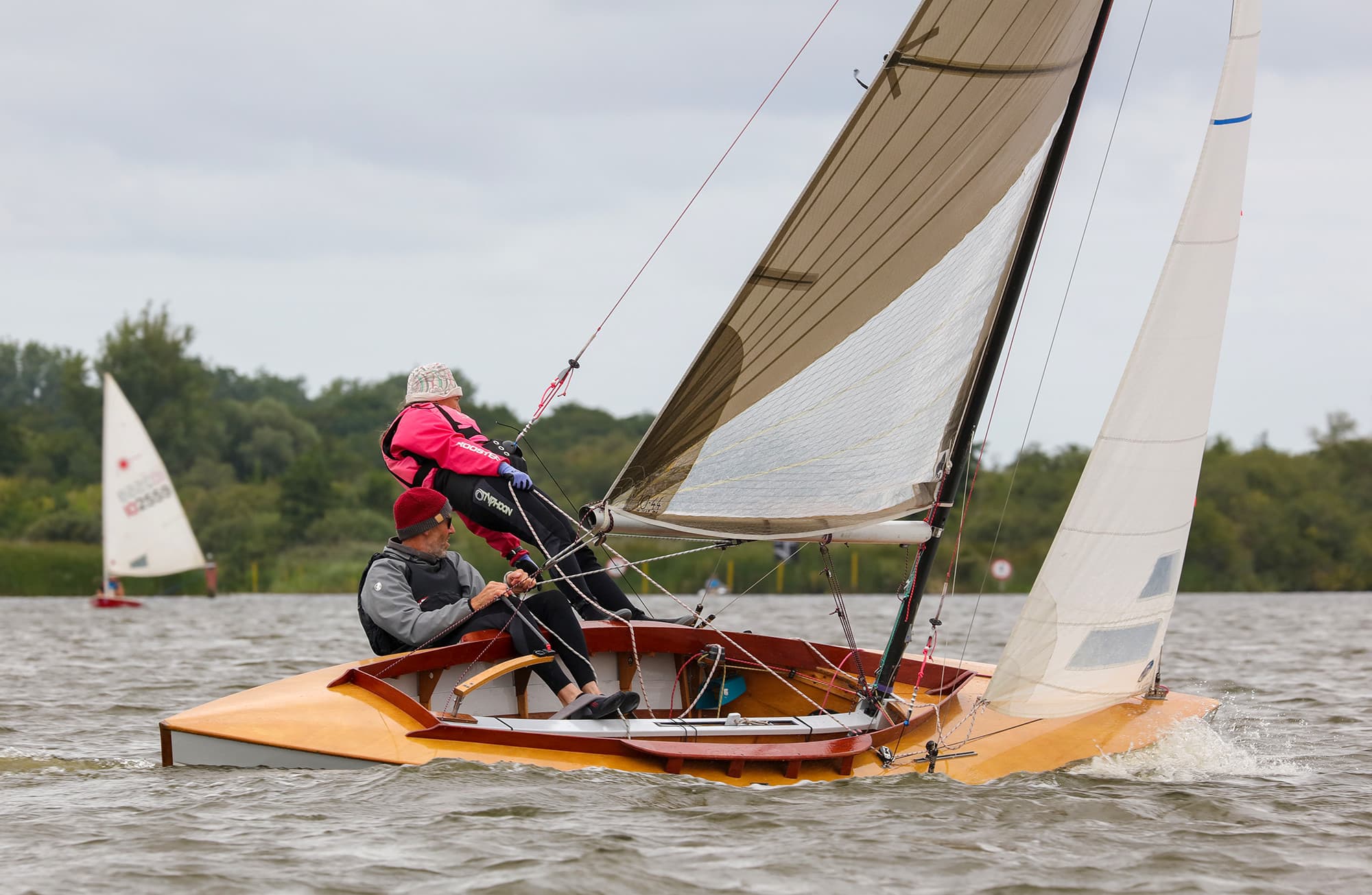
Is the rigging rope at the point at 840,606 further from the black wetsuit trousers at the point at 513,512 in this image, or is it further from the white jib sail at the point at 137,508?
the white jib sail at the point at 137,508

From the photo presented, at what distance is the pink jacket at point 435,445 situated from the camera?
6.15 meters


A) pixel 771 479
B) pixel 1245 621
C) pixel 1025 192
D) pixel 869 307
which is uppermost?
pixel 1025 192

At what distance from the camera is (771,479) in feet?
19.6

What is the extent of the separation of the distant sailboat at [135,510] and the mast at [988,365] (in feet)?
87.2

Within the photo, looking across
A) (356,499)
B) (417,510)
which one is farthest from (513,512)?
(356,499)

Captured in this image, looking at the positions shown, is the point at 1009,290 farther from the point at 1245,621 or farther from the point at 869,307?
the point at 1245,621

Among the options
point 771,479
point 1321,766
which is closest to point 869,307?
point 771,479

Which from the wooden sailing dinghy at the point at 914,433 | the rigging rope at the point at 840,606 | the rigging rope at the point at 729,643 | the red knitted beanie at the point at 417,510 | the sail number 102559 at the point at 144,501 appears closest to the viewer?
the wooden sailing dinghy at the point at 914,433

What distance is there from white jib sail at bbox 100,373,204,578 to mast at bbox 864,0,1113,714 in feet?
87.4

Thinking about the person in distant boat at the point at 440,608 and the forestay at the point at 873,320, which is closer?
the forestay at the point at 873,320

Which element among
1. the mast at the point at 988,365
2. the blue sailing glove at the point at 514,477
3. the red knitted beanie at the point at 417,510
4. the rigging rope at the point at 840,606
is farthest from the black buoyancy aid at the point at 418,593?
the mast at the point at 988,365

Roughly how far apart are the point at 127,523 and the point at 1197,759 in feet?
94.2

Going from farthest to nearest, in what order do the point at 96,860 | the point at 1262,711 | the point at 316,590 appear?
the point at 316,590
the point at 1262,711
the point at 96,860

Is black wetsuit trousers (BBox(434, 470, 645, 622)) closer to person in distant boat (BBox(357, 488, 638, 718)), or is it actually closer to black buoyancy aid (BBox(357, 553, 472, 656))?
person in distant boat (BBox(357, 488, 638, 718))
